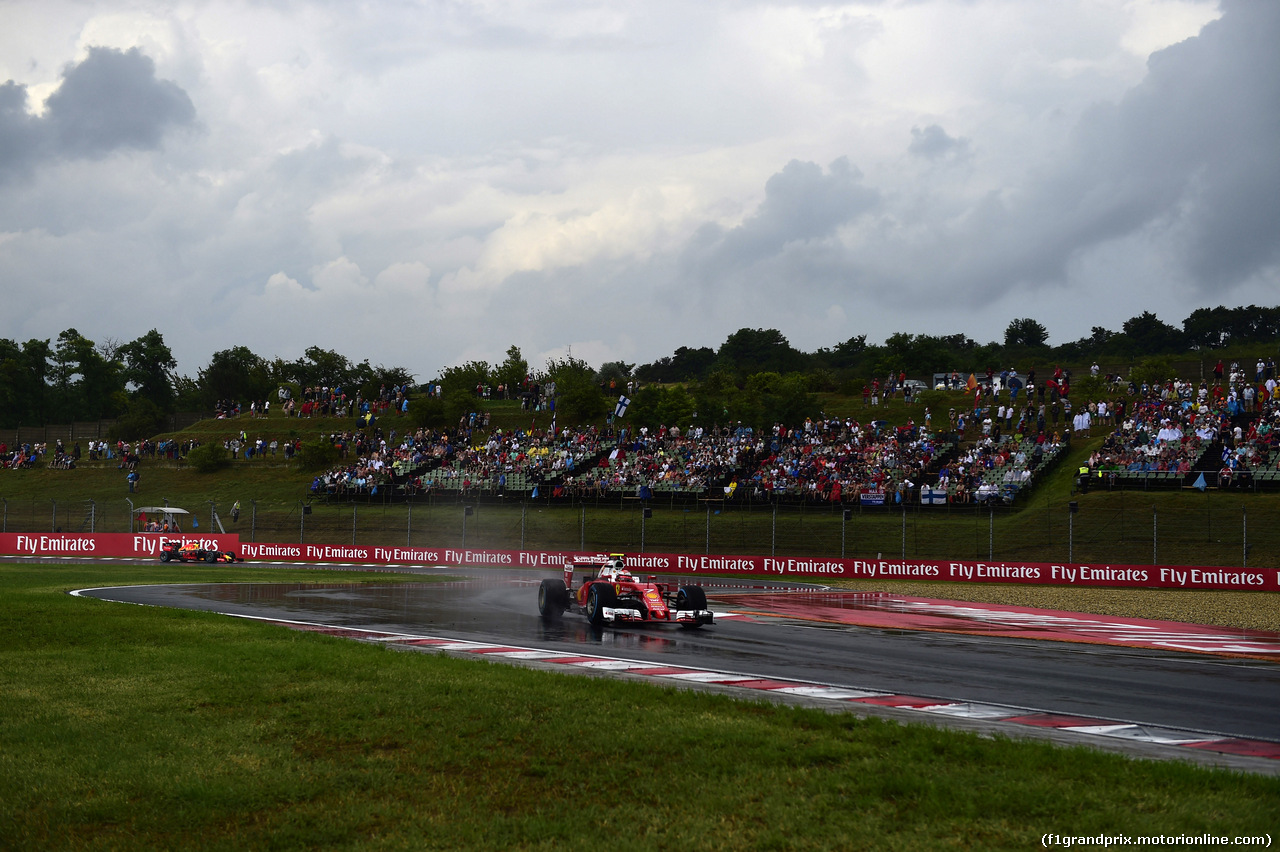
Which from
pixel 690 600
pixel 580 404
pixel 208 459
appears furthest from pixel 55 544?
pixel 690 600

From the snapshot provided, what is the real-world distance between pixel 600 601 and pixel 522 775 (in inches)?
444

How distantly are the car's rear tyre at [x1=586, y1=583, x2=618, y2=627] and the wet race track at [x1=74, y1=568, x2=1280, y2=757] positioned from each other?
1.57ft

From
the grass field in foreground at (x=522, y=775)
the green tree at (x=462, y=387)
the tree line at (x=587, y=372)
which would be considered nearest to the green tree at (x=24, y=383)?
the tree line at (x=587, y=372)

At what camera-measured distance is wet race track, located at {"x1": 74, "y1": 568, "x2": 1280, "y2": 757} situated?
1052 cm

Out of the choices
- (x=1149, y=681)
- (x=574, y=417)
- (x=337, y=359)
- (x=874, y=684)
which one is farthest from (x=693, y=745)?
(x=337, y=359)

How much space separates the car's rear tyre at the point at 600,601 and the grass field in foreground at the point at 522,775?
775 cm

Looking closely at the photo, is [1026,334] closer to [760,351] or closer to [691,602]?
[760,351]

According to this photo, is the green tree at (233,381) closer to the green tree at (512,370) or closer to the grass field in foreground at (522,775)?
the green tree at (512,370)

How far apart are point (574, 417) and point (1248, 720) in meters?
54.9

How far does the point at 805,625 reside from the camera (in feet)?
62.3

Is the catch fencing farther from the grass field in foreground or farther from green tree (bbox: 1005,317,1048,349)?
green tree (bbox: 1005,317,1048,349)

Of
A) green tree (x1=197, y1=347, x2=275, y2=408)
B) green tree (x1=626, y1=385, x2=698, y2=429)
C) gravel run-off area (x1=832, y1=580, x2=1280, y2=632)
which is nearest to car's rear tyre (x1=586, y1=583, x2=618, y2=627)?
gravel run-off area (x1=832, y1=580, x2=1280, y2=632)

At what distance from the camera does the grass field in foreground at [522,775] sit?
5.75 metres

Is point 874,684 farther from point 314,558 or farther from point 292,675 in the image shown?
point 314,558
